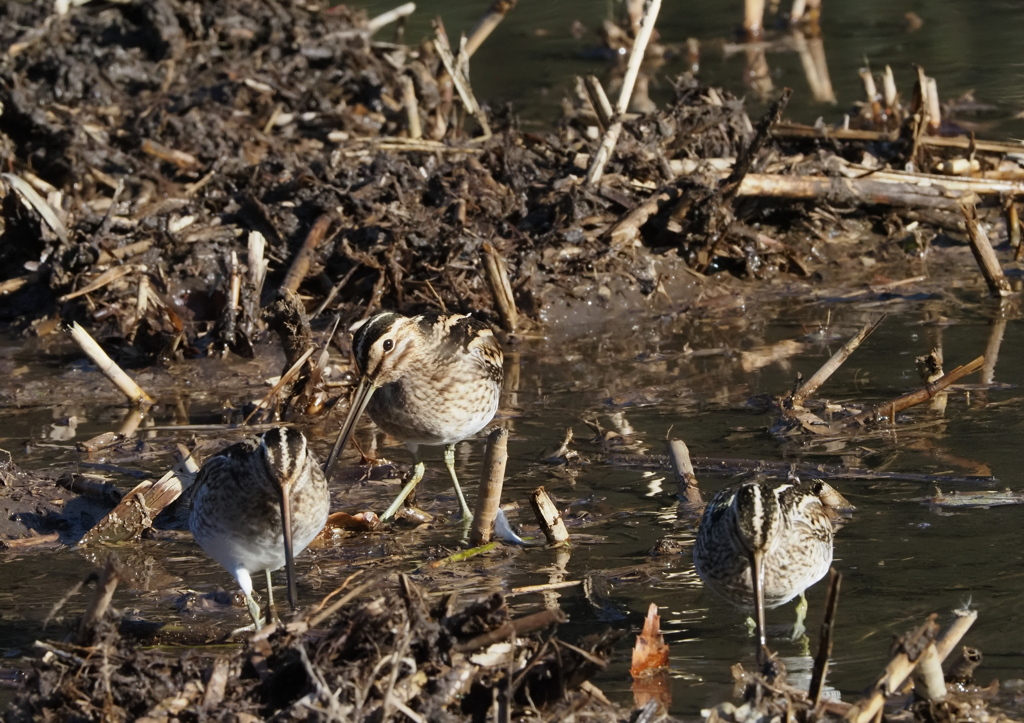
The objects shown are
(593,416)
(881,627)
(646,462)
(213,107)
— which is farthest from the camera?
(213,107)

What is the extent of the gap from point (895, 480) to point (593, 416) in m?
1.67

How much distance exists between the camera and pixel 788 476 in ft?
19.5

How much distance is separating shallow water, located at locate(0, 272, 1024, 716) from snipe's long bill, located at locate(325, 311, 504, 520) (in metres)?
0.29

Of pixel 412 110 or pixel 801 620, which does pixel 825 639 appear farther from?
pixel 412 110

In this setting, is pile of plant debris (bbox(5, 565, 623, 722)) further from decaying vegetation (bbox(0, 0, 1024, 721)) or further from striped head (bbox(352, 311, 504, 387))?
striped head (bbox(352, 311, 504, 387))

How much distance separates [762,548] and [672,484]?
1622mm

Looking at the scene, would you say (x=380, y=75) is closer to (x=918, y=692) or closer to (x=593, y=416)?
(x=593, y=416)

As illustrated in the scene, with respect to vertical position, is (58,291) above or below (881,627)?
below

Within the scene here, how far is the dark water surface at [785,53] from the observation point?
41.2 feet

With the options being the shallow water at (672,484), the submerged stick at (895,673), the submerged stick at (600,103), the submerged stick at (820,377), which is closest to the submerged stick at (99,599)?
the shallow water at (672,484)

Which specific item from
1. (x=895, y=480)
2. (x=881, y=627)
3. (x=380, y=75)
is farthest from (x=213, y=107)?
(x=881, y=627)

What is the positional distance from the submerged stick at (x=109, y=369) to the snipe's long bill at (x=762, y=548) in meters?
3.72

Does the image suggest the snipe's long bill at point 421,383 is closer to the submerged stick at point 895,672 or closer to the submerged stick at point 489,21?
the submerged stick at point 895,672

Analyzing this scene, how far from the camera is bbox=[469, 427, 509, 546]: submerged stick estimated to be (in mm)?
5430
